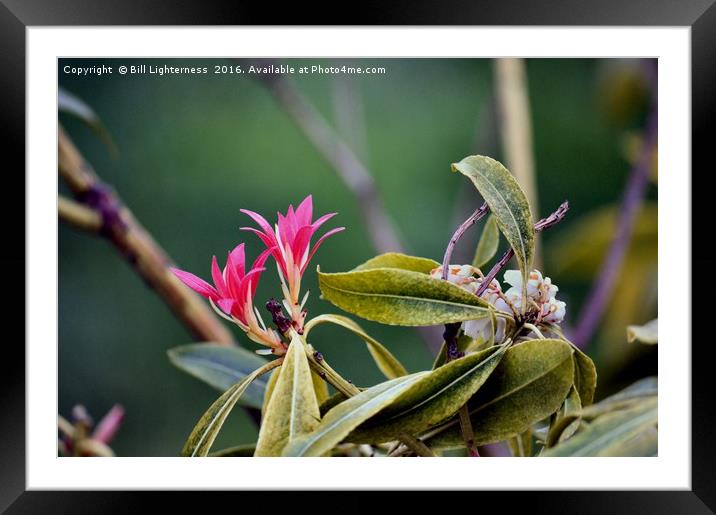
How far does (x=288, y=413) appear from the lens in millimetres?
540

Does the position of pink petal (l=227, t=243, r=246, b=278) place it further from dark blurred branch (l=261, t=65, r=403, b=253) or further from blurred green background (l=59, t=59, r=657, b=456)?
dark blurred branch (l=261, t=65, r=403, b=253)

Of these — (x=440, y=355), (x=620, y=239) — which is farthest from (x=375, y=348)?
(x=620, y=239)

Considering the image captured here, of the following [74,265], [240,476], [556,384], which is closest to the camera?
[556,384]

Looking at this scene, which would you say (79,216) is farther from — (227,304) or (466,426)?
(466,426)

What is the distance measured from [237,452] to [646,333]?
430mm

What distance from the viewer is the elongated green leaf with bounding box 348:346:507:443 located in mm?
543

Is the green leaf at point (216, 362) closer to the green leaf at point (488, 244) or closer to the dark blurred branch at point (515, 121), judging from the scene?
the green leaf at point (488, 244)

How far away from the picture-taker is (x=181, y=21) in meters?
0.71

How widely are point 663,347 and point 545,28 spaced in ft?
1.20

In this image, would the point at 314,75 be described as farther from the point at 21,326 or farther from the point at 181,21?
the point at 21,326

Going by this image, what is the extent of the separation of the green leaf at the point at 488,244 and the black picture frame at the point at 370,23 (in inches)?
9.3

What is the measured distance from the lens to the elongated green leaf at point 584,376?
577 millimetres

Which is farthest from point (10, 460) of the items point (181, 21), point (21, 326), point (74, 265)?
point (181, 21)

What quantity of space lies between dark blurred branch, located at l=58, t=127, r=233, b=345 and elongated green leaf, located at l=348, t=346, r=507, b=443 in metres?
0.26
